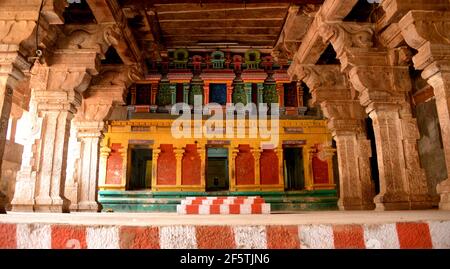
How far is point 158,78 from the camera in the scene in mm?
11930

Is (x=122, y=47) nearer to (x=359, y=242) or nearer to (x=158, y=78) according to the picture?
(x=158, y=78)

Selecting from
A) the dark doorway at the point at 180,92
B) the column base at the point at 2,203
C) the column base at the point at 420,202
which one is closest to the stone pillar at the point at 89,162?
the column base at the point at 2,203

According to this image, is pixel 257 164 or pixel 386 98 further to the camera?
pixel 257 164

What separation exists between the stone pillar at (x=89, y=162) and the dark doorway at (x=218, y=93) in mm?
4756

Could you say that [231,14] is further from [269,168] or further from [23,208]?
[269,168]

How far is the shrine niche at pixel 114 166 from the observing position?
11.2 meters

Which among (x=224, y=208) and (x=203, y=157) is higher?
(x=203, y=157)

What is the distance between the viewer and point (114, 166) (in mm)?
11352

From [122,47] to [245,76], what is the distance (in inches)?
214

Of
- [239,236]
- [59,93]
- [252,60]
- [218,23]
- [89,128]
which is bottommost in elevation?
[239,236]

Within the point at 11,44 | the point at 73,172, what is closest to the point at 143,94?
the point at 73,172

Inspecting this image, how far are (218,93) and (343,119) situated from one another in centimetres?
530
